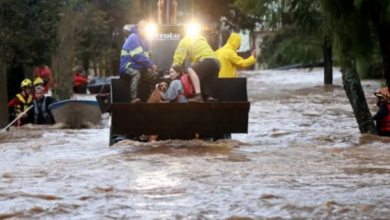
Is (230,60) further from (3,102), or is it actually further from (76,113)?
(3,102)

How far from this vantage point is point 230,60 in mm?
17219

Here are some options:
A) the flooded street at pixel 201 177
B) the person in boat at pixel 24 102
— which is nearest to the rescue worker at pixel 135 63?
the flooded street at pixel 201 177

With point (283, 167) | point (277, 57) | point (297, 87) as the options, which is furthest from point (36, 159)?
point (277, 57)

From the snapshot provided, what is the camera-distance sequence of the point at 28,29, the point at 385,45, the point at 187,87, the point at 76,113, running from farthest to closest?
the point at 76,113, the point at 28,29, the point at 187,87, the point at 385,45

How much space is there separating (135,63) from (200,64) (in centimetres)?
117

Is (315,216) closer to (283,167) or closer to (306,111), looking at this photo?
(283,167)

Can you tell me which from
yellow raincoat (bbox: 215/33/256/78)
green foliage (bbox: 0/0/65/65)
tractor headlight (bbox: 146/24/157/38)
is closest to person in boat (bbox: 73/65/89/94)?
green foliage (bbox: 0/0/65/65)

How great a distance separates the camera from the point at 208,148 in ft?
47.9

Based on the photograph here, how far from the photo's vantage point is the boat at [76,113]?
22922mm

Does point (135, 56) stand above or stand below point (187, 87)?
above

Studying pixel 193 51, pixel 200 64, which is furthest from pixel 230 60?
pixel 200 64

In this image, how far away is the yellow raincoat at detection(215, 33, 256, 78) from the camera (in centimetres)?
1708

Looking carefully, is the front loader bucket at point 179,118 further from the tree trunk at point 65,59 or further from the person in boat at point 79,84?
the person in boat at point 79,84

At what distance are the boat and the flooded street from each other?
3.77 m
